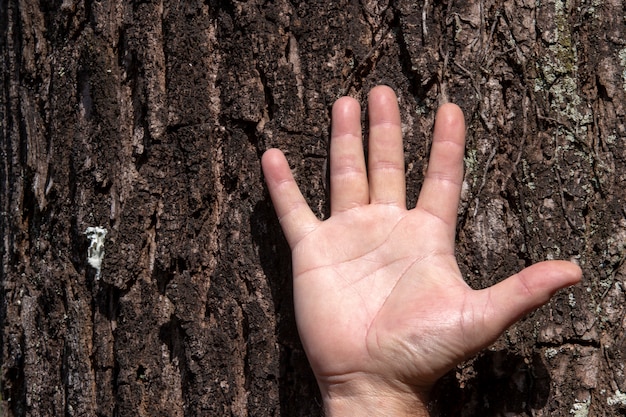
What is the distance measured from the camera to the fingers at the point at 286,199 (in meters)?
1.84

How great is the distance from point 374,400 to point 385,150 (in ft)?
2.05

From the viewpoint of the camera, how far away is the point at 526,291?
1607 mm

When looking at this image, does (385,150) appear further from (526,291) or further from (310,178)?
(526,291)

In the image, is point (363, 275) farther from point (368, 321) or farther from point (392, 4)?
point (392, 4)

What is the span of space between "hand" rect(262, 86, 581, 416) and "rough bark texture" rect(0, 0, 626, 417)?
73mm

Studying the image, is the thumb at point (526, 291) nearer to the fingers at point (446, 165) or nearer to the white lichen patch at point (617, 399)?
the fingers at point (446, 165)

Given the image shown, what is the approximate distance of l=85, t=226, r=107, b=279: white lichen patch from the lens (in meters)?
1.98

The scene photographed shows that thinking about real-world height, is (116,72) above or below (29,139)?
above

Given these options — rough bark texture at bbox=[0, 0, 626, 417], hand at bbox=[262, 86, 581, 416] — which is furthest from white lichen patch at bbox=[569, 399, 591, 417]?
hand at bbox=[262, 86, 581, 416]

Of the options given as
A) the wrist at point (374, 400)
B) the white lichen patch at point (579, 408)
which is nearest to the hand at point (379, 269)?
the wrist at point (374, 400)

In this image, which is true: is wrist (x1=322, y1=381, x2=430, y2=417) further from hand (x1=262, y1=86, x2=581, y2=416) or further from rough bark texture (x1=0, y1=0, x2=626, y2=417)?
rough bark texture (x1=0, y1=0, x2=626, y2=417)

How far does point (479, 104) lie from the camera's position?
1.87 meters

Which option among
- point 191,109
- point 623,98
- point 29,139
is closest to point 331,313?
point 191,109

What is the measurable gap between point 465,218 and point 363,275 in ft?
1.02
